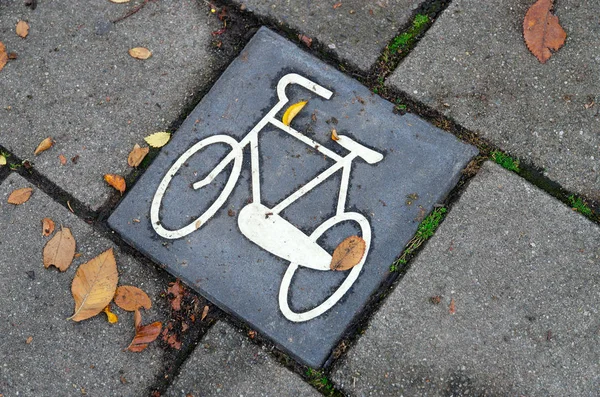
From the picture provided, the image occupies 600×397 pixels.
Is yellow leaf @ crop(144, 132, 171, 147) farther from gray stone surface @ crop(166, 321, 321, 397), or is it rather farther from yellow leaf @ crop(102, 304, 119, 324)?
gray stone surface @ crop(166, 321, 321, 397)

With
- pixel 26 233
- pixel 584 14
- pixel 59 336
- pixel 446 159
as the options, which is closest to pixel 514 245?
pixel 446 159

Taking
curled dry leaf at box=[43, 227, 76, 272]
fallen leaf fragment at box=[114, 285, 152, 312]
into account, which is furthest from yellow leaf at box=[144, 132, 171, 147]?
fallen leaf fragment at box=[114, 285, 152, 312]

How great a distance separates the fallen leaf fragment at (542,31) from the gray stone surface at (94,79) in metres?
1.66

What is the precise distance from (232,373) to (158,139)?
1.22m

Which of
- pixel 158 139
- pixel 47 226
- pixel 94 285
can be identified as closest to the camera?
pixel 94 285

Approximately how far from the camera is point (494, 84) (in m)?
2.85

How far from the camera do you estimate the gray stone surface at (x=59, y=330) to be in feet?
8.15

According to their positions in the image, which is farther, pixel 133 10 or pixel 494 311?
Answer: pixel 133 10

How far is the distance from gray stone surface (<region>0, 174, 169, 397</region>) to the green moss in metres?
1.76

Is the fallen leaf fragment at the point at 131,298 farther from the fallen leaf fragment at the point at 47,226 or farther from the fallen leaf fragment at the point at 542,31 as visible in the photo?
the fallen leaf fragment at the point at 542,31

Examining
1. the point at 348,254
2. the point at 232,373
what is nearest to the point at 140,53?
the point at 348,254

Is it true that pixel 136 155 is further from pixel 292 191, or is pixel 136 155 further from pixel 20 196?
pixel 292 191

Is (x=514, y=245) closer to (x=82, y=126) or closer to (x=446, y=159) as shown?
(x=446, y=159)

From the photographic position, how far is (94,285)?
8.50 ft
